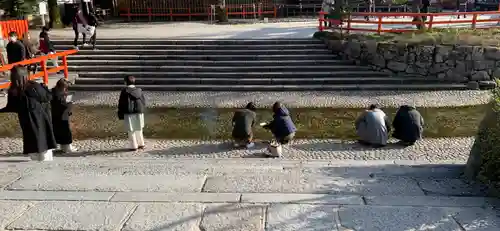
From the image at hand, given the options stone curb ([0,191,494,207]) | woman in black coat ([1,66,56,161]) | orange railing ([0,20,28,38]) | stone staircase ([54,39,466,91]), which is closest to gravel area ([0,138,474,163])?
woman in black coat ([1,66,56,161])

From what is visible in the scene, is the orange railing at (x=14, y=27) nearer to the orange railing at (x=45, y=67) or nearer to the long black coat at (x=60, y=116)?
the orange railing at (x=45, y=67)

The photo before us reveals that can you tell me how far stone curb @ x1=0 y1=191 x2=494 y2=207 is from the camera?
4875 millimetres

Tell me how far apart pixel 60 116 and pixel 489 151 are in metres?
6.73

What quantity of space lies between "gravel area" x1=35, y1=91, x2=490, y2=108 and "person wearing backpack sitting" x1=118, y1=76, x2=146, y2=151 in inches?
154

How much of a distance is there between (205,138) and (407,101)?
5812mm

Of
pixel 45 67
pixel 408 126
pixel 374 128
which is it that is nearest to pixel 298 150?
pixel 374 128

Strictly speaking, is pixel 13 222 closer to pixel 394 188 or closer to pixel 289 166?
pixel 289 166

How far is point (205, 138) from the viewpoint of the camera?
9453 millimetres

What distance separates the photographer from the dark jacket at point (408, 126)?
8.39 metres

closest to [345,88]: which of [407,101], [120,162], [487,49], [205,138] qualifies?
[407,101]

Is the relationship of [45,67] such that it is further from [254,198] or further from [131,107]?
[254,198]

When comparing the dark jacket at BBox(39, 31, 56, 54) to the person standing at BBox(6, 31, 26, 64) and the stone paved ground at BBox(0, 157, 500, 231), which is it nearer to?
the person standing at BBox(6, 31, 26, 64)

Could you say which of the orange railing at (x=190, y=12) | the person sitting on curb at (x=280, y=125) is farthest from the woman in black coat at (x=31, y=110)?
the orange railing at (x=190, y=12)

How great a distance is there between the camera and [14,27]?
1736 cm
